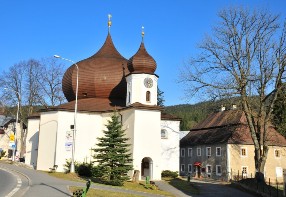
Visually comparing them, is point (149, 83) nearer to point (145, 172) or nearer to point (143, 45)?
point (143, 45)

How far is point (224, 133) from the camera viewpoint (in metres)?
48.7

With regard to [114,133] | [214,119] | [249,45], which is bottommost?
[114,133]

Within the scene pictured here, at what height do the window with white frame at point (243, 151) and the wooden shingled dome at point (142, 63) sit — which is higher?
the wooden shingled dome at point (142, 63)

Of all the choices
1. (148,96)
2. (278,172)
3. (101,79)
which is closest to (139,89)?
(148,96)

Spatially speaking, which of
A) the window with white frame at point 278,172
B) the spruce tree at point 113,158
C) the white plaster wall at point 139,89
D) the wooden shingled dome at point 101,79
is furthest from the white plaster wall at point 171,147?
the window with white frame at point 278,172

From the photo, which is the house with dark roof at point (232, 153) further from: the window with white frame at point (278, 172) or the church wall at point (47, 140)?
the church wall at point (47, 140)

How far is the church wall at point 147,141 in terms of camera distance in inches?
1363

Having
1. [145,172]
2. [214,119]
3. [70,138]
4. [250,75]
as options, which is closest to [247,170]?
[214,119]

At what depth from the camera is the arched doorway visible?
1377 inches

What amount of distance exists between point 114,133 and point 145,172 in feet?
30.4

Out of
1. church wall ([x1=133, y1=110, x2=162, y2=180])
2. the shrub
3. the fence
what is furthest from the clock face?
the fence

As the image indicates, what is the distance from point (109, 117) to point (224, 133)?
16.8 meters

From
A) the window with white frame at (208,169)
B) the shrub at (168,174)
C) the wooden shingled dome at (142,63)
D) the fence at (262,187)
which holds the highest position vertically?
the wooden shingled dome at (142,63)

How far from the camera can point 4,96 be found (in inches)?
1959
